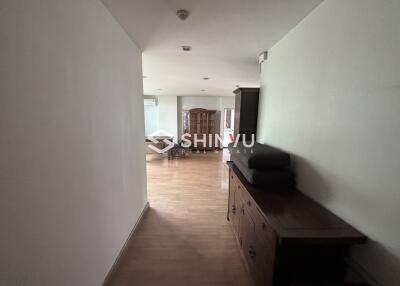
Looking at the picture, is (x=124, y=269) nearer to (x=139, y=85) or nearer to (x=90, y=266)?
(x=90, y=266)

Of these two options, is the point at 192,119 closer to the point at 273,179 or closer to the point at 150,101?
→ the point at 150,101

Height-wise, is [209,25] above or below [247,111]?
above

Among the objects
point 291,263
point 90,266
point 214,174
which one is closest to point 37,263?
point 90,266

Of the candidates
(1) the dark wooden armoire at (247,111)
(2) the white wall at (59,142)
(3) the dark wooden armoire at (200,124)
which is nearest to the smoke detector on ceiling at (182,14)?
(2) the white wall at (59,142)

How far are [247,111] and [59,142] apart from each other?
2388 mm

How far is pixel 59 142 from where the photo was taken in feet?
3.27

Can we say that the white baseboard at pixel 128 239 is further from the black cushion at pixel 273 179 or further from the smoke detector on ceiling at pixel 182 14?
the smoke detector on ceiling at pixel 182 14

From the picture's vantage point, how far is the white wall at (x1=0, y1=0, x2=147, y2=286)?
28.9 inches

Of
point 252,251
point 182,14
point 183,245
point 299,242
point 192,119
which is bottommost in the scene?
point 183,245

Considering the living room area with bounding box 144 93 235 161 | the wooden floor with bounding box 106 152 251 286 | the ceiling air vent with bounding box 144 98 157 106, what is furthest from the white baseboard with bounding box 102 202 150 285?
the ceiling air vent with bounding box 144 98 157 106

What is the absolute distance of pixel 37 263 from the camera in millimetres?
857

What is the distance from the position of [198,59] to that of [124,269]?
2903mm

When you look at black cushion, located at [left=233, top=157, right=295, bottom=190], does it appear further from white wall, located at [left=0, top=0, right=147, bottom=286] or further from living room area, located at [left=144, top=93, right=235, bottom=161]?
living room area, located at [left=144, top=93, right=235, bottom=161]

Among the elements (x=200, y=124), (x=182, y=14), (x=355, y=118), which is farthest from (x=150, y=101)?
(x=355, y=118)
